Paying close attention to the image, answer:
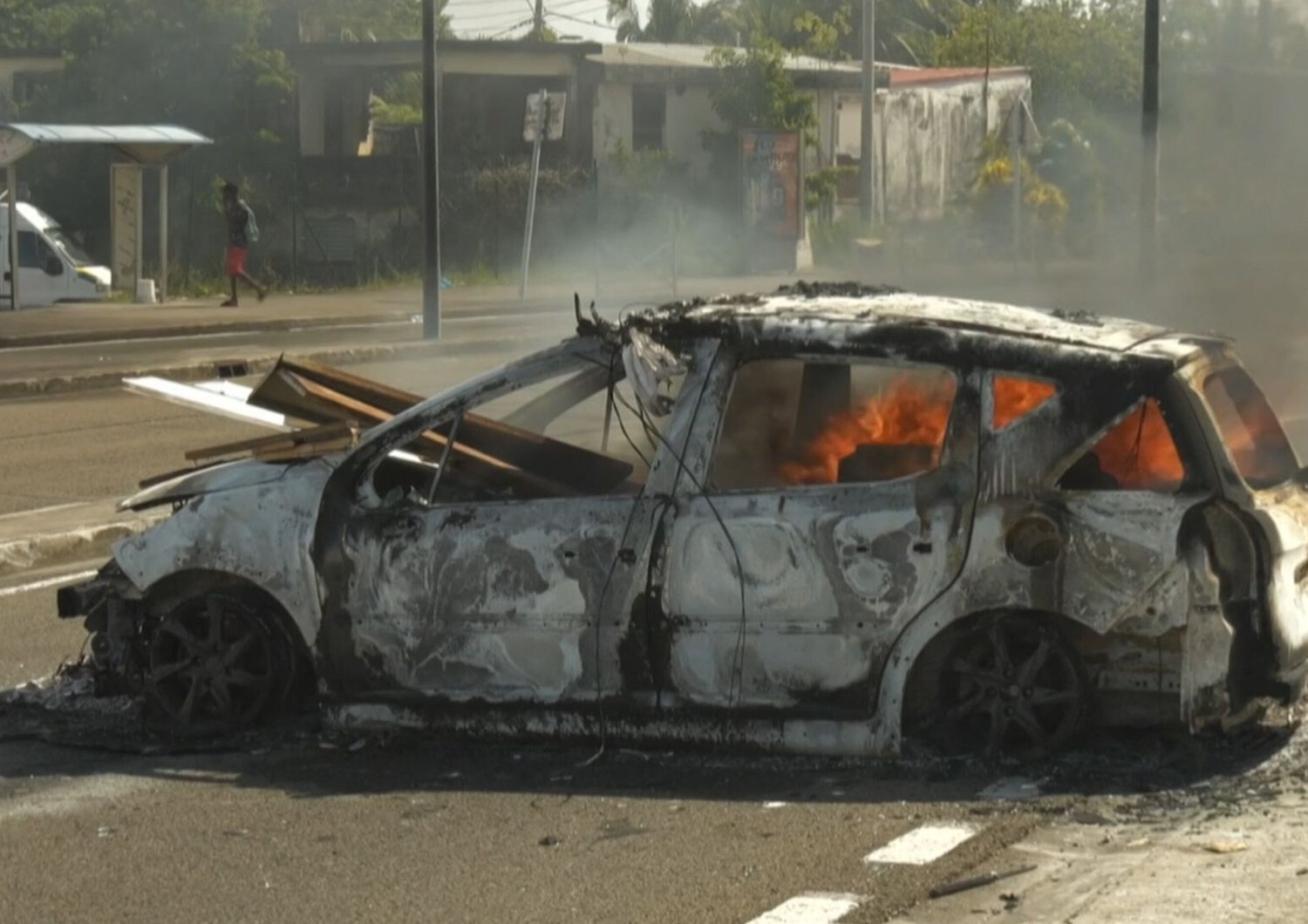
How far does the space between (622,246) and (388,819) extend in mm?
39865

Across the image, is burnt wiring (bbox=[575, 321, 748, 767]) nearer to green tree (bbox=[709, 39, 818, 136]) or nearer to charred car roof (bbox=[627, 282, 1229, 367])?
charred car roof (bbox=[627, 282, 1229, 367])

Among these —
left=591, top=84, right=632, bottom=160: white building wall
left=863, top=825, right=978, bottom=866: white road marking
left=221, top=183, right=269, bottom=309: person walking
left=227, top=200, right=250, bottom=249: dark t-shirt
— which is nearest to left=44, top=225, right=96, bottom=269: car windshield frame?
left=221, top=183, right=269, bottom=309: person walking

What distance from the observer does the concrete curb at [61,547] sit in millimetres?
11680

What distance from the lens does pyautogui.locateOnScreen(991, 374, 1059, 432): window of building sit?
7.10 meters

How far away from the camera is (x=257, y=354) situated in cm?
2548

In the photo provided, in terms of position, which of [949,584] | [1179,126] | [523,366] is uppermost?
[1179,126]

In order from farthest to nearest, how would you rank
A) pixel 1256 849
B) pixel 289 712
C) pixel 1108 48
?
pixel 1108 48 < pixel 289 712 < pixel 1256 849

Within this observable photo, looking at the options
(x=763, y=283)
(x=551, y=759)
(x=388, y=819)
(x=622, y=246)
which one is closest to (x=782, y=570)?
(x=551, y=759)

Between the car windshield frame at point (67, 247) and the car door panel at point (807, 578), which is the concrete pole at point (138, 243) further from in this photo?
the car door panel at point (807, 578)

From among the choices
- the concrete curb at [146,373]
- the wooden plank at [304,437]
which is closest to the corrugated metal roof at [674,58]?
the concrete curb at [146,373]

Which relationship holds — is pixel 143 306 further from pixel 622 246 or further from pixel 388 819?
pixel 388 819

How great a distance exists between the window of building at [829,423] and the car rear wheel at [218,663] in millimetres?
1697

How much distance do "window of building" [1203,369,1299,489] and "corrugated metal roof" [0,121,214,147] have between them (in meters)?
25.2

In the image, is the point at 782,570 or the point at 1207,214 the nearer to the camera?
the point at 782,570
